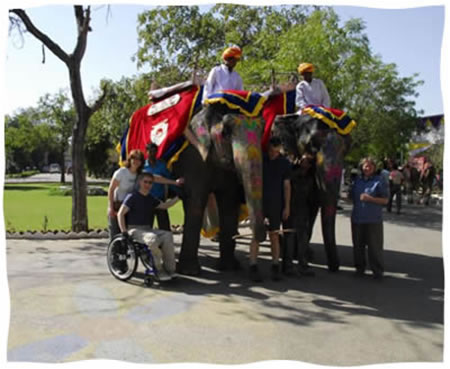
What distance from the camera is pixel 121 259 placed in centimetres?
605

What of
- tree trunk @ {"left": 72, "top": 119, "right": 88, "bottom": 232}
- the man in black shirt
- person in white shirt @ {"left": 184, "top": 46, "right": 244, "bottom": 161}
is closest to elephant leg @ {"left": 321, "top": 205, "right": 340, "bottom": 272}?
the man in black shirt

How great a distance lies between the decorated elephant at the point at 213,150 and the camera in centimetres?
569

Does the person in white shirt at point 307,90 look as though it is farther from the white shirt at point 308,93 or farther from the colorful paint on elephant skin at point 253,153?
the colorful paint on elephant skin at point 253,153

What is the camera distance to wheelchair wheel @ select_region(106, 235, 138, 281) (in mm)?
5904

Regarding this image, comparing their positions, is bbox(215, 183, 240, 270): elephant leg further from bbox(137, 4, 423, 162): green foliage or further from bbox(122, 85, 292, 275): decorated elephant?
bbox(137, 4, 423, 162): green foliage

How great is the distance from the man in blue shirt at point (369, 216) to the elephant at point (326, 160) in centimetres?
28

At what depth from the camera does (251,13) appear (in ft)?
67.2

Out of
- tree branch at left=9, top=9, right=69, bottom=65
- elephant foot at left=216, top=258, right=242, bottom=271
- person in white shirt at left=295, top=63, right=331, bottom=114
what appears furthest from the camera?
tree branch at left=9, top=9, right=69, bottom=65

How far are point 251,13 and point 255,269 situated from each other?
653 inches

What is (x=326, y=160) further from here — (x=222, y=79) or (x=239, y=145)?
(x=222, y=79)

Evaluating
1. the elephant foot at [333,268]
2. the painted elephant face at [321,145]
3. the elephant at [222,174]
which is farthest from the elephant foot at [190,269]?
the painted elephant face at [321,145]

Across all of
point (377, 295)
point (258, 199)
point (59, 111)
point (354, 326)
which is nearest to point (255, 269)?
point (258, 199)

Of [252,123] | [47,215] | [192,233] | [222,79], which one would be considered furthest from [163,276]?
[47,215]

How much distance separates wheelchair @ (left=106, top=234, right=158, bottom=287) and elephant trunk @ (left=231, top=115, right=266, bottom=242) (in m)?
1.32
